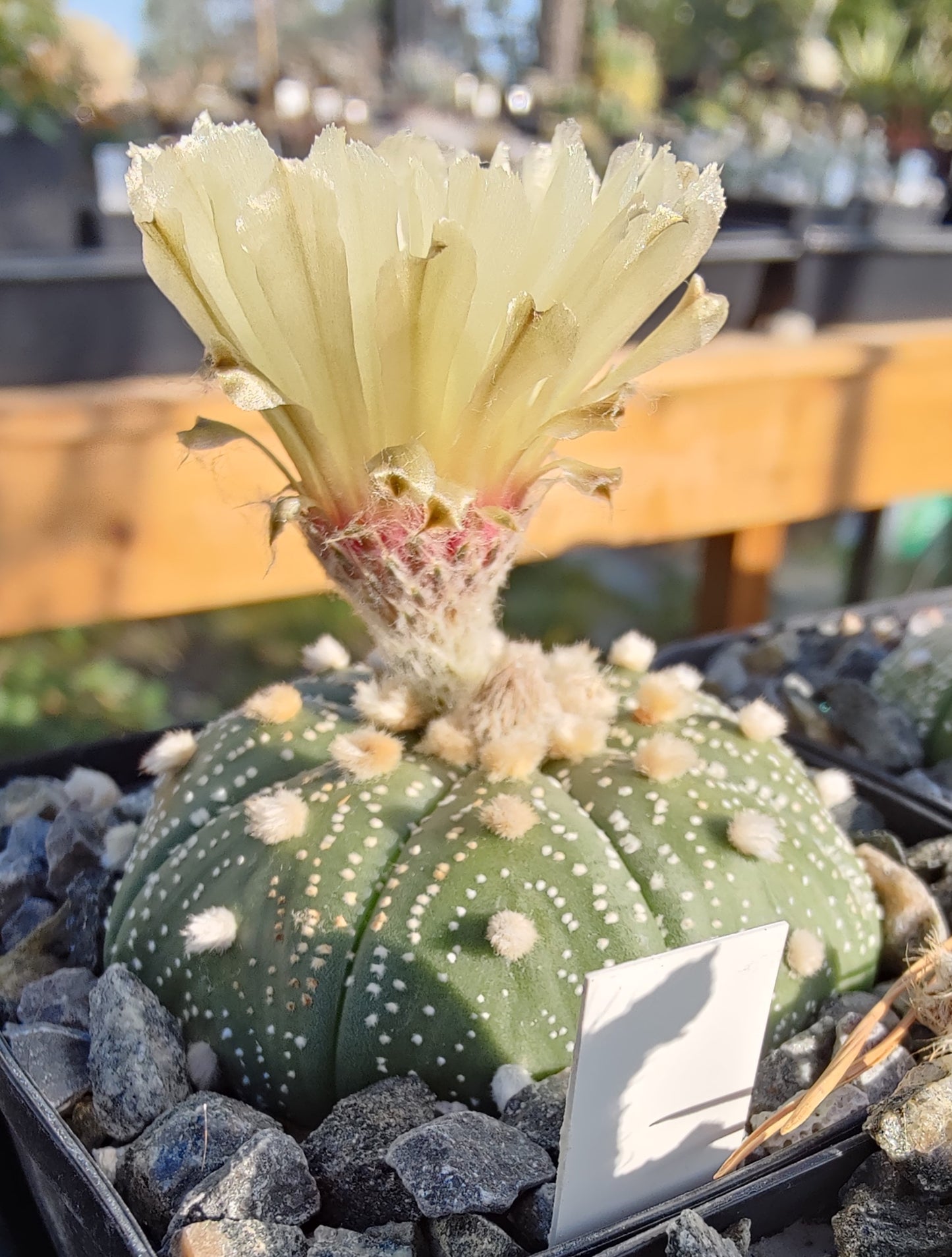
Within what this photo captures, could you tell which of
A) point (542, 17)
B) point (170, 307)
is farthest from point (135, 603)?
point (542, 17)

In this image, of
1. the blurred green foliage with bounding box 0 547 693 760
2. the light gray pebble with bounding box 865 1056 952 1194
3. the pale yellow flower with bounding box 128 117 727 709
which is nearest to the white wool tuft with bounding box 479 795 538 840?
the pale yellow flower with bounding box 128 117 727 709

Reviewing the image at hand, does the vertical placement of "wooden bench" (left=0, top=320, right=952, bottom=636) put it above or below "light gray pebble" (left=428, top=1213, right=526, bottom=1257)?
above

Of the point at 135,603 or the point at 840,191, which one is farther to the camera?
the point at 840,191

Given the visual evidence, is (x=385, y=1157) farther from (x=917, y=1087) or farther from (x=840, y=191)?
(x=840, y=191)

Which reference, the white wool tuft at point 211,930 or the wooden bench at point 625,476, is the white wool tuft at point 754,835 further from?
the wooden bench at point 625,476

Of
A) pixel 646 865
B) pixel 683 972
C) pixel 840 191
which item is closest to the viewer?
pixel 683 972

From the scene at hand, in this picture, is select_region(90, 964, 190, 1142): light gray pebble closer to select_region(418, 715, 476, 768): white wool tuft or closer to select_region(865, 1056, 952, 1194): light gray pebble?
select_region(418, 715, 476, 768): white wool tuft
